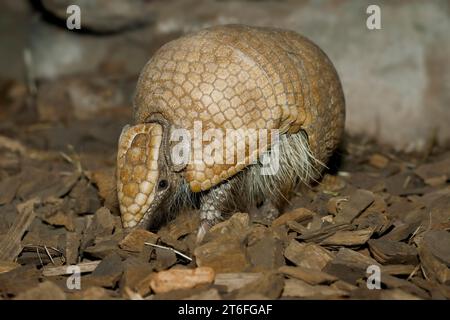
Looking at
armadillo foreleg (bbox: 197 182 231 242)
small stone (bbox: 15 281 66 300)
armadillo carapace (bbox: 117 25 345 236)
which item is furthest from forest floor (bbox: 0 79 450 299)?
armadillo carapace (bbox: 117 25 345 236)

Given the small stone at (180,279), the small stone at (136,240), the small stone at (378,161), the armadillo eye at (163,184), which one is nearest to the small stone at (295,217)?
the armadillo eye at (163,184)

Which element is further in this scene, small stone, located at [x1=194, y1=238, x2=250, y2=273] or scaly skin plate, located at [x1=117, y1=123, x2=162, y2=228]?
scaly skin plate, located at [x1=117, y1=123, x2=162, y2=228]

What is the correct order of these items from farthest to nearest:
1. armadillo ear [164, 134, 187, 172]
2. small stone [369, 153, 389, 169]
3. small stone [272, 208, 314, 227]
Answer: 1. small stone [369, 153, 389, 169]
2. small stone [272, 208, 314, 227]
3. armadillo ear [164, 134, 187, 172]

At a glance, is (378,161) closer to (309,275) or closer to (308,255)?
(308,255)

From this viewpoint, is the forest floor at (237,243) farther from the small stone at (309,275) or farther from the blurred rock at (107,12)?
the blurred rock at (107,12)

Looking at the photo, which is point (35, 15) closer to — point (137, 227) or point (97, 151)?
point (97, 151)

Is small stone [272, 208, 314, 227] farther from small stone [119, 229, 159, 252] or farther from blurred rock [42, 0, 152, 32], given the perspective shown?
blurred rock [42, 0, 152, 32]
